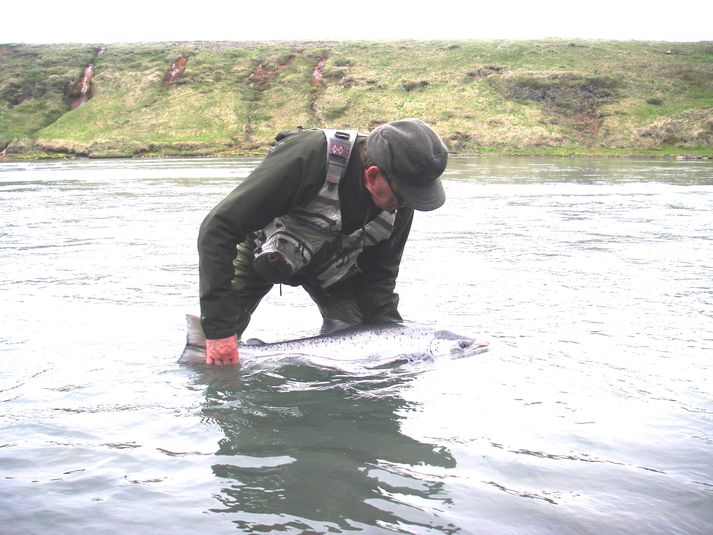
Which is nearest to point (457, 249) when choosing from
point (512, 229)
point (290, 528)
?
point (512, 229)

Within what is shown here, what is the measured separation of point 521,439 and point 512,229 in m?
9.78

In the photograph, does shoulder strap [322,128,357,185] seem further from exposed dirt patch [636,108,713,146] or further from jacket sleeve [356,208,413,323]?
exposed dirt patch [636,108,713,146]

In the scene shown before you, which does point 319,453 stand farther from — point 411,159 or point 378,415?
point 411,159

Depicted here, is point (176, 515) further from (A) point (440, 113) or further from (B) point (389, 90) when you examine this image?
(B) point (389, 90)

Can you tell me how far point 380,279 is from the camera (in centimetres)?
529

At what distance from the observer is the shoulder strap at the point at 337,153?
4.29m

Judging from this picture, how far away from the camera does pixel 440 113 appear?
210ft

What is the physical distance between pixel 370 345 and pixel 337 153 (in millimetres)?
1464

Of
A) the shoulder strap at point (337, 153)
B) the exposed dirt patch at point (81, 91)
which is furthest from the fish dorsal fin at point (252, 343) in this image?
the exposed dirt patch at point (81, 91)

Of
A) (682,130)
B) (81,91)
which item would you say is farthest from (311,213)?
(81,91)

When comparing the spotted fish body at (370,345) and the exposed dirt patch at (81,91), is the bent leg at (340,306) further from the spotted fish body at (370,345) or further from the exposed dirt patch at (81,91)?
the exposed dirt patch at (81,91)

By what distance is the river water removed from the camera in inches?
114

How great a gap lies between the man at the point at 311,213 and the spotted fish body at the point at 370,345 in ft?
1.44

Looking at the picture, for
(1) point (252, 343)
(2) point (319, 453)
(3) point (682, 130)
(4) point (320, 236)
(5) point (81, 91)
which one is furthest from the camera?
(5) point (81, 91)
